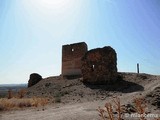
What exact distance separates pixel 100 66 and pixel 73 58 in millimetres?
7096

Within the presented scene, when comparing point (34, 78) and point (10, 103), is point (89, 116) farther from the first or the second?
point (34, 78)

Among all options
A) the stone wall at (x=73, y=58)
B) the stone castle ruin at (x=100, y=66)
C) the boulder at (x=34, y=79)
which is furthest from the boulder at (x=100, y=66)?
the boulder at (x=34, y=79)

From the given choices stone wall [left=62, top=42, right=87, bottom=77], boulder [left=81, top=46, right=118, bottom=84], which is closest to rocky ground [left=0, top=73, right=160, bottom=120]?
boulder [left=81, top=46, right=118, bottom=84]

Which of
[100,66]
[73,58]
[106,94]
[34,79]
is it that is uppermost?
[73,58]

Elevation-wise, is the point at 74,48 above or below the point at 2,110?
above

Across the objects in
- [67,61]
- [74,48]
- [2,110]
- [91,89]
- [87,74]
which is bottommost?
[2,110]

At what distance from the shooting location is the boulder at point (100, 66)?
18.8 meters

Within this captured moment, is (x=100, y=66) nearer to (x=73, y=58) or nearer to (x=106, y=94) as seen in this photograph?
(x=106, y=94)

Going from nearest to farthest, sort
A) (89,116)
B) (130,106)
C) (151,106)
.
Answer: (89,116)
(130,106)
(151,106)

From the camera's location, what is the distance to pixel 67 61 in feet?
85.5

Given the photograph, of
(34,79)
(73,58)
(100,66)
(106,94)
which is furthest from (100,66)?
(34,79)

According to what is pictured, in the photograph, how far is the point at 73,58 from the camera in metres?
25.6

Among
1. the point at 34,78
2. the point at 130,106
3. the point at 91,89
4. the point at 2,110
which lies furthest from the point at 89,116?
the point at 34,78

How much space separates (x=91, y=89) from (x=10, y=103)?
702cm
